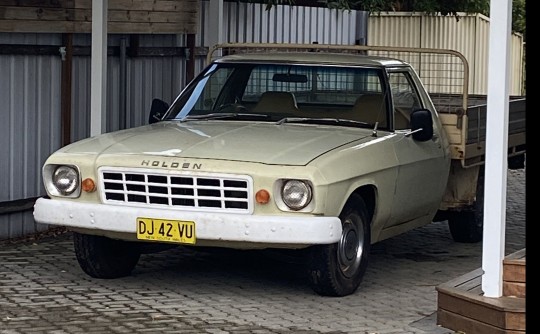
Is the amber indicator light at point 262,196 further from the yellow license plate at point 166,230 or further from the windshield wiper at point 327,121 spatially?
the windshield wiper at point 327,121

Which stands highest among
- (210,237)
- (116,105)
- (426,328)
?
(116,105)

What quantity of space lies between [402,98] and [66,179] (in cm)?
295

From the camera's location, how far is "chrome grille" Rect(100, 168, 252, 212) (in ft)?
23.6

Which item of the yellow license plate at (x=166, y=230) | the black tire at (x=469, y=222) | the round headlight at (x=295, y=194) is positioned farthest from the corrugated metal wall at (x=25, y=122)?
the black tire at (x=469, y=222)

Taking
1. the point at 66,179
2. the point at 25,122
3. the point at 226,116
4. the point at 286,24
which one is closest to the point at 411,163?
the point at 226,116

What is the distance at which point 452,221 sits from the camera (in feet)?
34.3

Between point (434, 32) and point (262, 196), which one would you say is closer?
point (262, 196)

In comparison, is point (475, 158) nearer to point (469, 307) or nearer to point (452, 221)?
point (452, 221)

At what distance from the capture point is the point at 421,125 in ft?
28.6

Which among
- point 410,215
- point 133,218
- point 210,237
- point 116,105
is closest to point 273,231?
point 210,237

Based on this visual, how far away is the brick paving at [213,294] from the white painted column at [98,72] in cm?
111

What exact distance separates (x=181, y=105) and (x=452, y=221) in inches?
115

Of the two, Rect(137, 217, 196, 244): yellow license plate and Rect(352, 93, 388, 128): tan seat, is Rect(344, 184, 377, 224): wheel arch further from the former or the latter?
Rect(137, 217, 196, 244): yellow license plate

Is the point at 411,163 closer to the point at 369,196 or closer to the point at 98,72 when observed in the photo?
the point at 369,196
